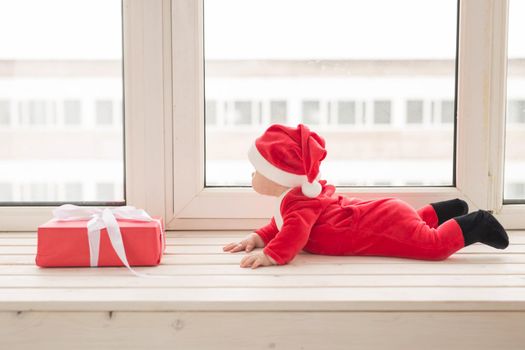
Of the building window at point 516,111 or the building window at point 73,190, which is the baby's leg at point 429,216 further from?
the building window at point 73,190

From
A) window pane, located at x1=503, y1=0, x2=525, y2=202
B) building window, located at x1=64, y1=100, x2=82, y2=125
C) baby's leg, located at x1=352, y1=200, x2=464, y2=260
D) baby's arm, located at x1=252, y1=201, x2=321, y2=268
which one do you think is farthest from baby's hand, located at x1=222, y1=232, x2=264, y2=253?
window pane, located at x1=503, y1=0, x2=525, y2=202

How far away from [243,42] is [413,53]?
44cm

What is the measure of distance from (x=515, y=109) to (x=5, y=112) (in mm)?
1344

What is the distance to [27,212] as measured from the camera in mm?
1485

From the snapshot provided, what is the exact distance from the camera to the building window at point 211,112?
4.89 feet

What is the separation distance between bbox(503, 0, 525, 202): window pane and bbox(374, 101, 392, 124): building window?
312 millimetres

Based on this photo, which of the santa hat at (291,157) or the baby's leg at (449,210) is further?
the baby's leg at (449,210)

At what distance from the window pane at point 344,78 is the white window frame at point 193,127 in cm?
5

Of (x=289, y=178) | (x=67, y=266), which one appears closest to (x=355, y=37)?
(x=289, y=178)

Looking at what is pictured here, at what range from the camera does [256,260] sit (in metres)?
1.16

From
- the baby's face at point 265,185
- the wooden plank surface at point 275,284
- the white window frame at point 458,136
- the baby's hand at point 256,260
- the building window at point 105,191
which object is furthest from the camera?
the building window at point 105,191

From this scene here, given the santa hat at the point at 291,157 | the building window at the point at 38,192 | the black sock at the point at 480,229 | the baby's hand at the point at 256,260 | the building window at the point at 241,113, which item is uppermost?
the building window at the point at 241,113

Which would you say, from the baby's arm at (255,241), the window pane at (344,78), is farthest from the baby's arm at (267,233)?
the window pane at (344,78)

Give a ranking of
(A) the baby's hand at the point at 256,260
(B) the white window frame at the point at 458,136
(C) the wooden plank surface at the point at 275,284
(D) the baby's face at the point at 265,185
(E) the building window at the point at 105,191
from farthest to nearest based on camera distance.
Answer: (E) the building window at the point at 105,191 < (B) the white window frame at the point at 458,136 < (D) the baby's face at the point at 265,185 < (A) the baby's hand at the point at 256,260 < (C) the wooden plank surface at the point at 275,284
